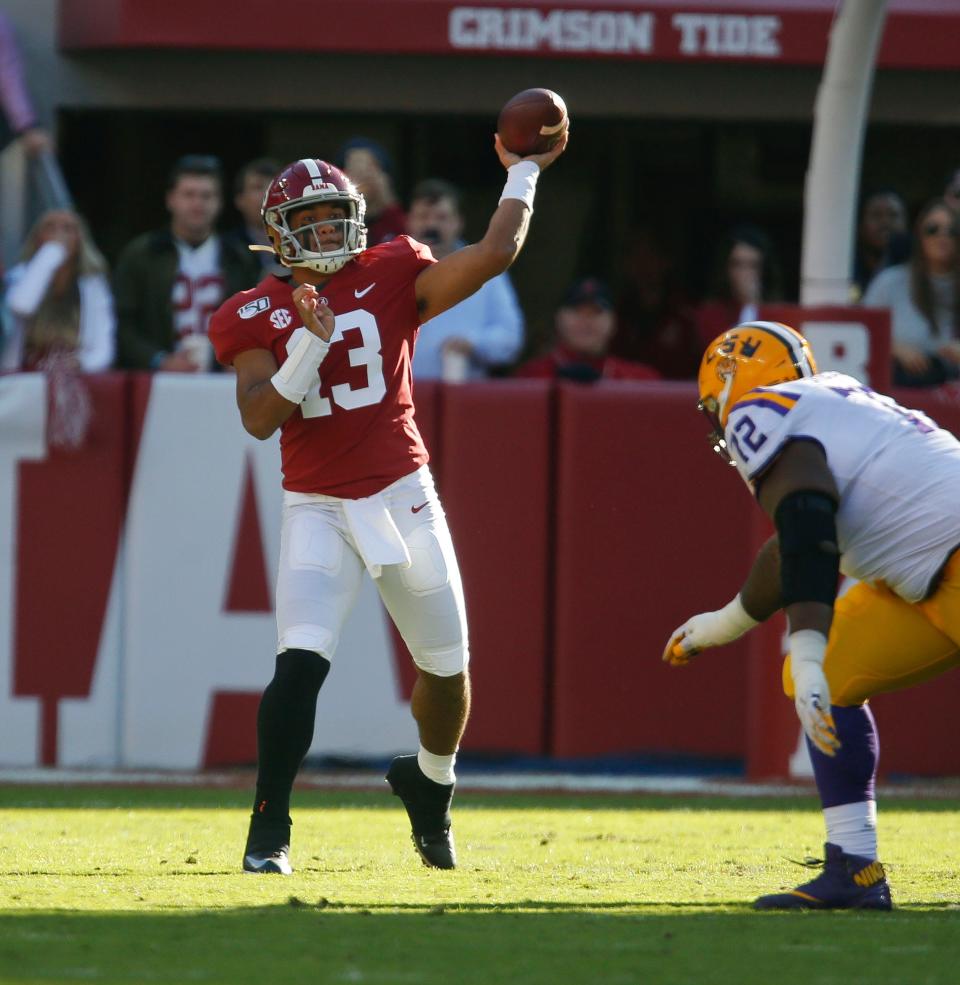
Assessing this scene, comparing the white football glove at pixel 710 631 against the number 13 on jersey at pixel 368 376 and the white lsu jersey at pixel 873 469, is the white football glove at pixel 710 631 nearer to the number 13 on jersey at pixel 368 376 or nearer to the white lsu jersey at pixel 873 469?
the white lsu jersey at pixel 873 469

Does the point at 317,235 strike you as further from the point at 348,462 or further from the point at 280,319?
the point at 348,462

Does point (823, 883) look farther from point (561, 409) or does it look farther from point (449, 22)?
point (449, 22)

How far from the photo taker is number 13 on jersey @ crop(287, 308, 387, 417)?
526 cm

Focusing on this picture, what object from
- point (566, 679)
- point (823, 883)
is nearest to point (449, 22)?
point (566, 679)

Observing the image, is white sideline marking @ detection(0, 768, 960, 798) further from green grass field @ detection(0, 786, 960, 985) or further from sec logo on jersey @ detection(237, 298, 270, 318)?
sec logo on jersey @ detection(237, 298, 270, 318)

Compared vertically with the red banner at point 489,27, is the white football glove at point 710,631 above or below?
below

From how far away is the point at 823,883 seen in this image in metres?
4.57

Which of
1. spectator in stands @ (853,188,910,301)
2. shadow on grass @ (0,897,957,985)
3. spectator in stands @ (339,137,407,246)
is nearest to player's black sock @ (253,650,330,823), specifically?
shadow on grass @ (0,897,957,985)

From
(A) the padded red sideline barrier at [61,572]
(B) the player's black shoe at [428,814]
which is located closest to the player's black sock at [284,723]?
(B) the player's black shoe at [428,814]

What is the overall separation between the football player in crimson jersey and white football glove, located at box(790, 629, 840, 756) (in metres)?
1.27

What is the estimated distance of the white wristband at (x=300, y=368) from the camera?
16.5 ft

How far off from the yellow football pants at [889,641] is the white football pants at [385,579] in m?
0.99

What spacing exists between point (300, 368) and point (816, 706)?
1570 millimetres

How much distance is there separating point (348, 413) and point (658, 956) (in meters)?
1.80
